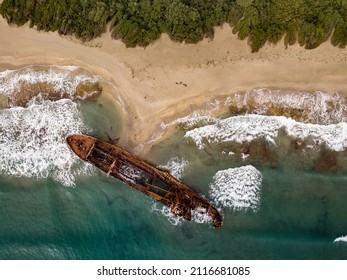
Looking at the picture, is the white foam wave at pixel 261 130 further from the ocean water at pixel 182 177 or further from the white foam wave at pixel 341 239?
the white foam wave at pixel 341 239

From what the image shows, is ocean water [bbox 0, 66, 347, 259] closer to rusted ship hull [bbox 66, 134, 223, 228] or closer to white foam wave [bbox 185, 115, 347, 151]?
white foam wave [bbox 185, 115, 347, 151]

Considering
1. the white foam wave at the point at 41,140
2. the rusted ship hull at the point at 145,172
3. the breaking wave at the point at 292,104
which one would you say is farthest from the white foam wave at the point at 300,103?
the white foam wave at the point at 41,140

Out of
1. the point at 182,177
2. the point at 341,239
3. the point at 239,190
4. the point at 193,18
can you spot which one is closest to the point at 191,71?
the point at 193,18

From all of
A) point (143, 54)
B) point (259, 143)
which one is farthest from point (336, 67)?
point (143, 54)

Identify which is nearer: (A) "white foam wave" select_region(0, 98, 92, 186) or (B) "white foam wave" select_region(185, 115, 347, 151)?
(B) "white foam wave" select_region(185, 115, 347, 151)

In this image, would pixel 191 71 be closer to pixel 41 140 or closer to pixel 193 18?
pixel 193 18

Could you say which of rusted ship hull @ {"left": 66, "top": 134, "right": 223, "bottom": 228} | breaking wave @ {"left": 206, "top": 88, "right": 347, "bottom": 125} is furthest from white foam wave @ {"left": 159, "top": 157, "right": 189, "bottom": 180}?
breaking wave @ {"left": 206, "top": 88, "right": 347, "bottom": 125}

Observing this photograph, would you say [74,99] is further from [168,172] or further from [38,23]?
[168,172]
